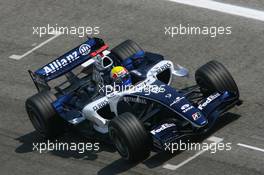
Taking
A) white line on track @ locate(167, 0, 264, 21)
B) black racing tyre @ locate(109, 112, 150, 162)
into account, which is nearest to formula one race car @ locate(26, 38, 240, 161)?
black racing tyre @ locate(109, 112, 150, 162)

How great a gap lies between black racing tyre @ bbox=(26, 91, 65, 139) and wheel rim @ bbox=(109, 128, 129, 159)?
1.95m

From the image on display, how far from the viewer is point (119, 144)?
19875 mm

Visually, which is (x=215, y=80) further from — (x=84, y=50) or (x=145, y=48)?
(x=145, y=48)

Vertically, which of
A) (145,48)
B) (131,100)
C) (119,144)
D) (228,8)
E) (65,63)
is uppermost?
(65,63)

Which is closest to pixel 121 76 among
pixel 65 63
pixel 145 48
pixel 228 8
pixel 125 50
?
pixel 65 63

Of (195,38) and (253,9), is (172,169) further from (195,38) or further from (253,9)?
(253,9)

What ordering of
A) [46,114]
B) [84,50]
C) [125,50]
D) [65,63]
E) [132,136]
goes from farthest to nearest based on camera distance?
[125,50], [84,50], [65,63], [46,114], [132,136]

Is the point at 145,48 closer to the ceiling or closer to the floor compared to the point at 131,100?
closer to the floor

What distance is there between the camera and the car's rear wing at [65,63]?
22.3m

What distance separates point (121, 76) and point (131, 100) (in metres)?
0.64

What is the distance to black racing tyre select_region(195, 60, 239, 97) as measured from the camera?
21.0 m

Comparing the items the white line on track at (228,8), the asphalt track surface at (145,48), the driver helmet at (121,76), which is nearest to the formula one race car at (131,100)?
the driver helmet at (121,76)

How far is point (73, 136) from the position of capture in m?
21.8

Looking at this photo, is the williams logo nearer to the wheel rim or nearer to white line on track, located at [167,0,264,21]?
the wheel rim
